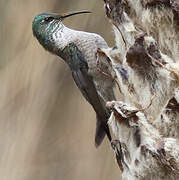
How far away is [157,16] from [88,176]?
166 centimetres

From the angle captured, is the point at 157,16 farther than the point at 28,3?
No

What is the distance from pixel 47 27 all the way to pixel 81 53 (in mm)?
278

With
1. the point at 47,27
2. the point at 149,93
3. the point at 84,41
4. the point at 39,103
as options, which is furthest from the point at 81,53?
the point at 149,93

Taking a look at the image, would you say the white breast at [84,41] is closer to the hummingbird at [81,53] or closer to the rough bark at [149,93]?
the hummingbird at [81,53]

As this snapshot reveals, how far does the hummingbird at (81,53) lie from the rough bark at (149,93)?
1155 mm

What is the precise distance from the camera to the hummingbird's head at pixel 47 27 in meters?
2.60

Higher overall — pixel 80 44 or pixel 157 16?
pixel 157 16

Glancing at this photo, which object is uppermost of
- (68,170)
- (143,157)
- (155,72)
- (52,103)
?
(155,72)

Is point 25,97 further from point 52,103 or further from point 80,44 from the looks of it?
point 80,44

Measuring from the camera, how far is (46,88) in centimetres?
255

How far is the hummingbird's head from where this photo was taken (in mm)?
2601

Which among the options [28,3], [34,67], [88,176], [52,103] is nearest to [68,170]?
[88,176]

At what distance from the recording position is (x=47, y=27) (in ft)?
8.79

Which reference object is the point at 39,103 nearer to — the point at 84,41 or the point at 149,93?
the point at 84,41
